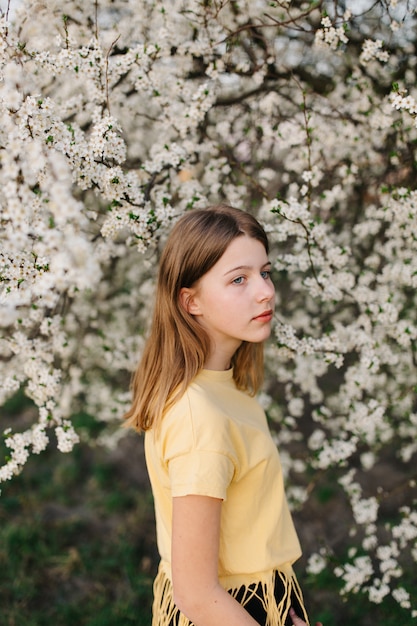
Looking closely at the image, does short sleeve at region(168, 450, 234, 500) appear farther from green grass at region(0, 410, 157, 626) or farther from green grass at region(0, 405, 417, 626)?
green grass at region(0, 410, 157, 626)

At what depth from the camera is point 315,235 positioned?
2170 millimetres

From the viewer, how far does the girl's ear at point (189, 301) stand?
5.31ft

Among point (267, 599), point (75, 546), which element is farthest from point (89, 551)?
point (267, 599)

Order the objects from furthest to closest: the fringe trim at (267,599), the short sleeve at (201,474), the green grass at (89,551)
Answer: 1. the green grass at (89,551)
2. the fringe trim at (267,599)
3. the short sleeve at (201,474)

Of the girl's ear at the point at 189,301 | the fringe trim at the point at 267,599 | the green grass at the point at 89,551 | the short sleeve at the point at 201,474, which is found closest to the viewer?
the short sleeve at the point at 201,474

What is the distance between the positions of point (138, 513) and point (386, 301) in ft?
6.64

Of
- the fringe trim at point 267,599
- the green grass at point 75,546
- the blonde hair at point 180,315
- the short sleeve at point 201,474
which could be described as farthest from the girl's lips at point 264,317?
the green grass at point 75,546

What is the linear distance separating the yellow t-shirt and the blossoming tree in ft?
1.43

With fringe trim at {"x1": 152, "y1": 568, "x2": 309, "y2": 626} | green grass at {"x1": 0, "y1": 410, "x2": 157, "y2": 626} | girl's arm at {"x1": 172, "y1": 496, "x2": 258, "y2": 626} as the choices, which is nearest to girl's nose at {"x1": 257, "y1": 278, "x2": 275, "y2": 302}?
girl's arm at {"x1": 172, "y1": 496, "x2": 258, "y2": 626}

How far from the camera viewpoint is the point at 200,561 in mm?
1286

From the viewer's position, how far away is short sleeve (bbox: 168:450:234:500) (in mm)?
1272

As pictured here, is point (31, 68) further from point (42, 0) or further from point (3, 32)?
point (3, 32)

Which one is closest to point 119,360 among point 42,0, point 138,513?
point 138,513

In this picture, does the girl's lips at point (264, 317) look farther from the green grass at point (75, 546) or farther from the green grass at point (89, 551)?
the green grass at point (75, 546)
